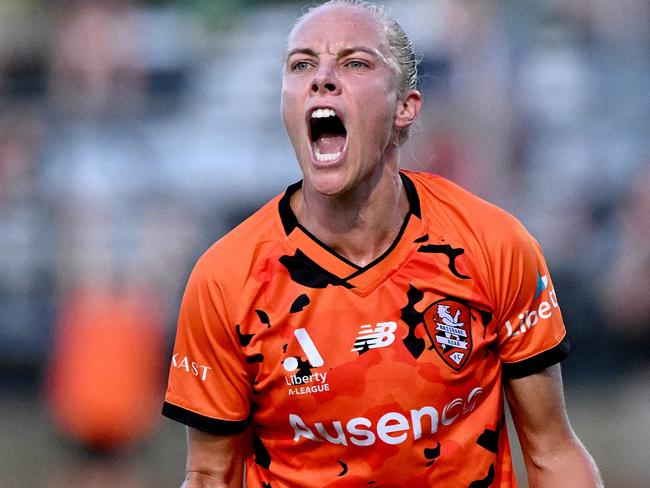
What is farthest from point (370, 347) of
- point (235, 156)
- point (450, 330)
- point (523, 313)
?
point (235, 156)

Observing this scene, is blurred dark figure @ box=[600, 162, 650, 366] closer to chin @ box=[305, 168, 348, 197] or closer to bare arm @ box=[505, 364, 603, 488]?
bare arm @ box=[505, 364, 603, 488]

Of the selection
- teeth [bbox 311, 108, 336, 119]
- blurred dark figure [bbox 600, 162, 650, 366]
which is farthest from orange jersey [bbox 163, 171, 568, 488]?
blurred dark figure [bbox 600, 162, 650, 366]

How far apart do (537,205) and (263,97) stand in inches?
71.5

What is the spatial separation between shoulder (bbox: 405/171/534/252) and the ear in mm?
192

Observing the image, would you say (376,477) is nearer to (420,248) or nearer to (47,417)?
(420,248)

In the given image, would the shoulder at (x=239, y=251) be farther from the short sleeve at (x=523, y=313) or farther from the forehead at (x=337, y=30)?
the short sleeve at (x=523, y=313)

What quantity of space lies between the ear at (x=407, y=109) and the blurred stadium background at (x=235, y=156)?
3.01 meters

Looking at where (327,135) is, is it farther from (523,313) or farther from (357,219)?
(523,313)

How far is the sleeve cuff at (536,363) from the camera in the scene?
3613 millimetres

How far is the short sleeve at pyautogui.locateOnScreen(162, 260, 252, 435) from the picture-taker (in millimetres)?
3543

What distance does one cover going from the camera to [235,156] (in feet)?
25.0

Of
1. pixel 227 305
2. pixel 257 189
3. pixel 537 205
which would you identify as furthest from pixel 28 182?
pixel 227 305

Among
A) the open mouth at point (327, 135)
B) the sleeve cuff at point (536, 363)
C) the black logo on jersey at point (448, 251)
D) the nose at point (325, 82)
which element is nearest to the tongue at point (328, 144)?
the open mouth at point (327, 135)

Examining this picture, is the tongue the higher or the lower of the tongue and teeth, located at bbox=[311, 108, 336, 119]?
the lower
